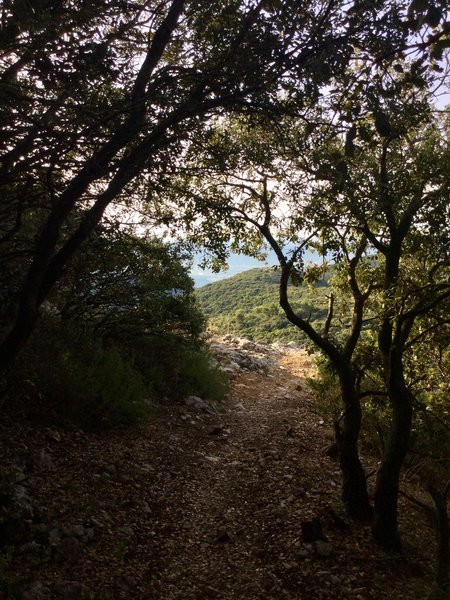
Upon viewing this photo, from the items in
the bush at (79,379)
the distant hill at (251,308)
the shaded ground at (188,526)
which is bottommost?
the shaded ground at (188,526)

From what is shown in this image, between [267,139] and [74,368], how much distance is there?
4.96 meters

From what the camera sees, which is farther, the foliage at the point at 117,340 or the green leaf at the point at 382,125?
the foliage at the point at 117,340

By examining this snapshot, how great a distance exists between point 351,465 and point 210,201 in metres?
4.80

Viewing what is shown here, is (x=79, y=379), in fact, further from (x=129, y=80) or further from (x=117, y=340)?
(x=129, y=80)

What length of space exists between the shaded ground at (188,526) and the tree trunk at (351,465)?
304 millimetres

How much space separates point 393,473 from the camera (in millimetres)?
5398

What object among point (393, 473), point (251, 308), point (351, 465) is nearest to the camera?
point (393, 473)

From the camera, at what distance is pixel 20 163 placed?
13.3 feet

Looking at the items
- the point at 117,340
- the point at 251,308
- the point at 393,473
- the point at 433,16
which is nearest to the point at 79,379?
the point at 117,340

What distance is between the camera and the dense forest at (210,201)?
11.9ft

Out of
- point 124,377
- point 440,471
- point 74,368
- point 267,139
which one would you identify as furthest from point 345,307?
point 74,368

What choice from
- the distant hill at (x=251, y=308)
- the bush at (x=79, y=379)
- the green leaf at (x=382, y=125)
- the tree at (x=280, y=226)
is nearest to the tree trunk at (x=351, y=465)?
the tree at (x=280, y=226)

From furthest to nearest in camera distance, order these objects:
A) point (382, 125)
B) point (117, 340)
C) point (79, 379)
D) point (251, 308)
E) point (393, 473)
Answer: point (251, 308), point (117, 340), point (79, 379), point (393, 473), point (382, 125)

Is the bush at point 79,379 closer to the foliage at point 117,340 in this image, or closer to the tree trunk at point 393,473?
the foliage at point 117,340
